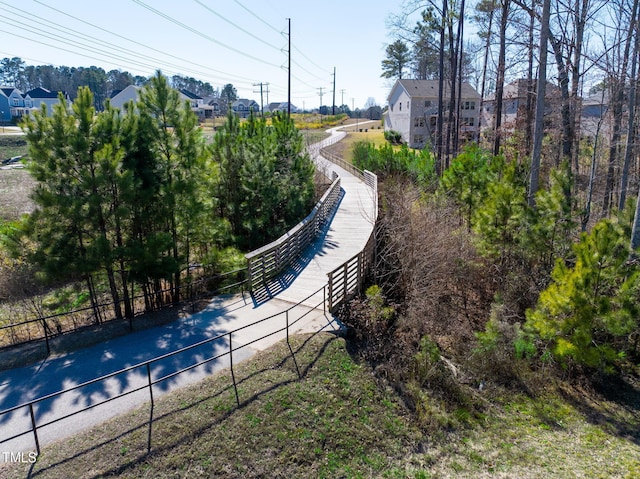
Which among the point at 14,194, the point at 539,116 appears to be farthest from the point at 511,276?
the point at 14,194

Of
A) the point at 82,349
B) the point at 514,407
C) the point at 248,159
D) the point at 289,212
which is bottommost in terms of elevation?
the point at 514,407

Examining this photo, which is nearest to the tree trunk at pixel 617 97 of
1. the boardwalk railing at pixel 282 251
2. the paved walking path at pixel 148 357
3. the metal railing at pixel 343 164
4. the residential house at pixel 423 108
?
the boardwalk railing at pixel 282 251

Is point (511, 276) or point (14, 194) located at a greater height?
point (14, 194)

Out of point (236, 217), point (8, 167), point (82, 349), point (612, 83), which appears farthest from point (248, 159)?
point (8, 167)

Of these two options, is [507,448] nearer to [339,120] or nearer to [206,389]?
[206,389]

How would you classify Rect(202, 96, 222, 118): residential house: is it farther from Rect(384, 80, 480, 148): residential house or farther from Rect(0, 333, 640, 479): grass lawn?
Rect(0, 333, 640, 479): grass lawn

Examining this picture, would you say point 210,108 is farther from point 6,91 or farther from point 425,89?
point 425,89
